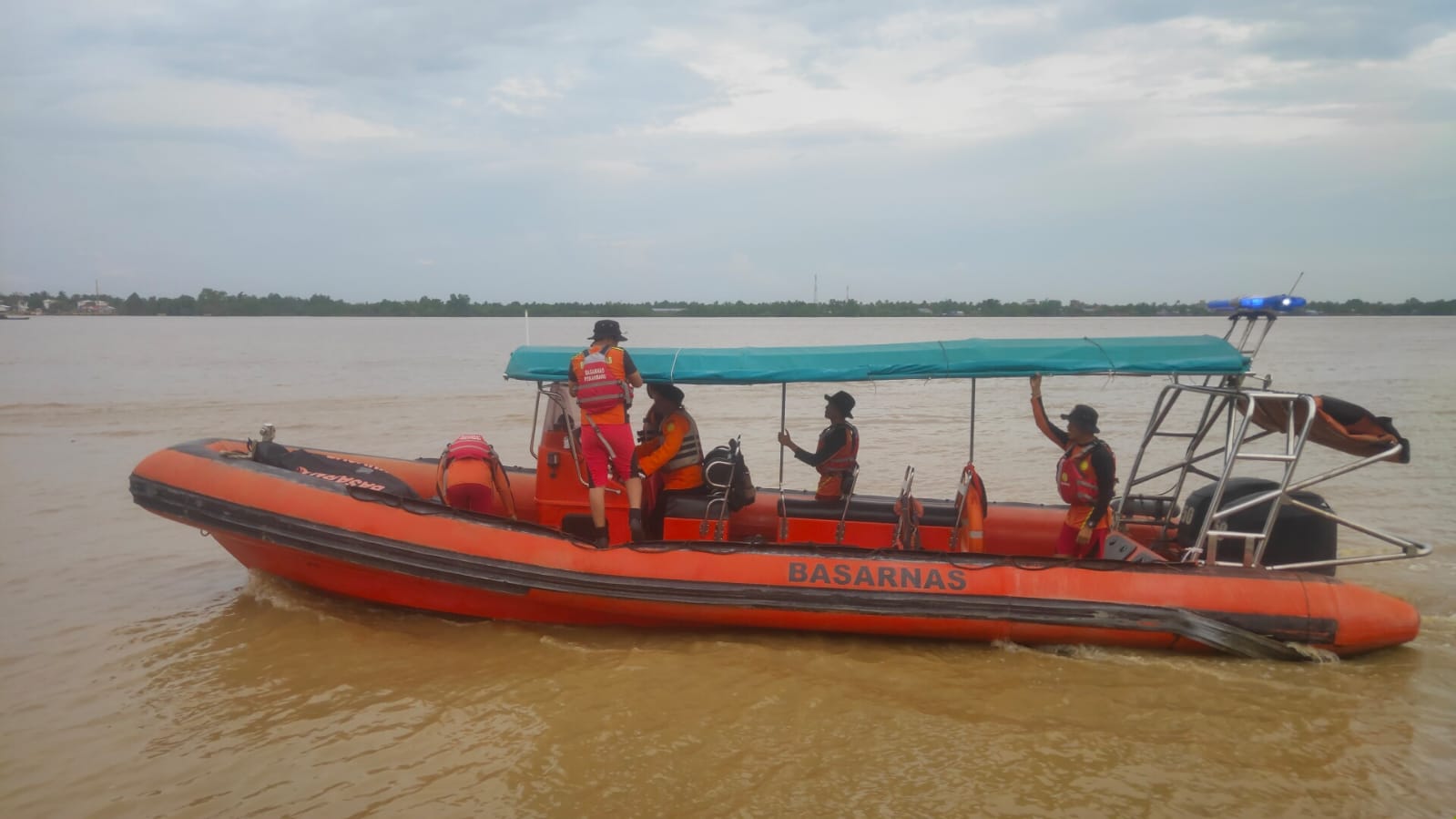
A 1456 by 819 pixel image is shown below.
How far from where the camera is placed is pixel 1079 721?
14.1ft

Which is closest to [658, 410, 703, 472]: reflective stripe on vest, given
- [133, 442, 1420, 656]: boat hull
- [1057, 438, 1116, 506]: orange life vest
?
[133, 442, 1420, 656]: boat hull

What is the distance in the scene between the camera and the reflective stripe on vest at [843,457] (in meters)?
5.68

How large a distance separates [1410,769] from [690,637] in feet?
11.0

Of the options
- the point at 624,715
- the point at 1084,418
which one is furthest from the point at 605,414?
the point at 1084,418

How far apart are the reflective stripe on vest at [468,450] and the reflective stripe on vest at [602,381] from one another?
102 cm

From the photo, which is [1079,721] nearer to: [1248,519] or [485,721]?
[1248,519]

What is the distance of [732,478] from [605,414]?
88 centimetres

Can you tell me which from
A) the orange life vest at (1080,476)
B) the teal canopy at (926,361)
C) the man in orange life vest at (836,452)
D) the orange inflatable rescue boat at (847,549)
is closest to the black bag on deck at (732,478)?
the orange inflatable rescue boat at (847,549)

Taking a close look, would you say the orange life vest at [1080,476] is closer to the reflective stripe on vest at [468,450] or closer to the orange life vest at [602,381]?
the orange life vest at [602,381]

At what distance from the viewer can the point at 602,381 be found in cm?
519

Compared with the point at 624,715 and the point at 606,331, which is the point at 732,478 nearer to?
the point at 606,331

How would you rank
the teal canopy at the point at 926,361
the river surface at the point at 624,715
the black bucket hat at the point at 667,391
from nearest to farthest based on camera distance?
the river surface at the point at 624,715 → the teal canopy at the point at 926,361 → the black bucket hat at the point at 667,391

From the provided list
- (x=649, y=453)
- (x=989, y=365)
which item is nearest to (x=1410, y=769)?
(x=989, y=365)

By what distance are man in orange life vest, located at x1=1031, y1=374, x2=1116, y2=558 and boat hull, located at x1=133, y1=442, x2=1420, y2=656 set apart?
1.31 feet
